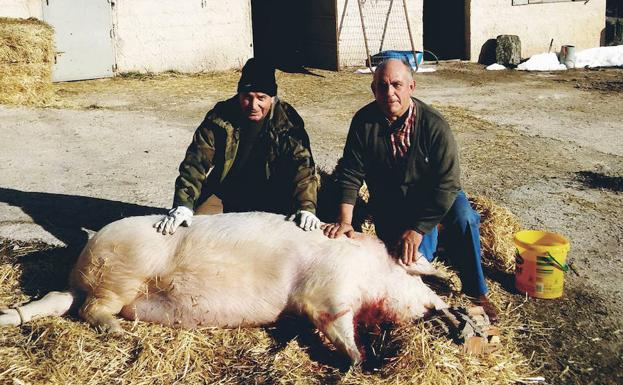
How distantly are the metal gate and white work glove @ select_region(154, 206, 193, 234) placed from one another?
9709mm

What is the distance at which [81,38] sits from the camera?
13.0 metres

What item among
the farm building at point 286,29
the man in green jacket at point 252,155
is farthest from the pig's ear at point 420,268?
the farm building at point 286,29

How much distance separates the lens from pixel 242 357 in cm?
365

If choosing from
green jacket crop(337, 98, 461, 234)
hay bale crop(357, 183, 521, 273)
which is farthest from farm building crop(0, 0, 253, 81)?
green jacket crop(337, 98, 461, 234)

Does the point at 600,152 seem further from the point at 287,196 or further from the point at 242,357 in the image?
the point at 242,357

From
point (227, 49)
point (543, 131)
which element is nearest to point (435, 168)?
point (543, 131)

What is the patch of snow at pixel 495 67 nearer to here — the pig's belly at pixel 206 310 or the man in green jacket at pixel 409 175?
the man in green jacket at pixel 409 175

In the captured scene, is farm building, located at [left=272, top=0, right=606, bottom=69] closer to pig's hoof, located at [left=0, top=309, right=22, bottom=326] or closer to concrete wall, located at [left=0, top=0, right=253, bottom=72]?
concrete wall, located at [left=0, top=0, right=253, bottom=72]

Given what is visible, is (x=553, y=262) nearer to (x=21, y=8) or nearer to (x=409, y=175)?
(x=409, y=175)

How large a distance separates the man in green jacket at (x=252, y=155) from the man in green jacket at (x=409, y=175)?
381 mm

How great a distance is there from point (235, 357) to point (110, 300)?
78cm

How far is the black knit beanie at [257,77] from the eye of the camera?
4.43 metres

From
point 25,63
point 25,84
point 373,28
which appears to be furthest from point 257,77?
point 373,28

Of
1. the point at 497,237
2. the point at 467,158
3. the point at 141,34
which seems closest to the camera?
the point at 497,237
